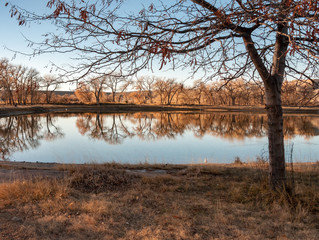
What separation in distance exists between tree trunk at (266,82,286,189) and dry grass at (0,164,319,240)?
41cm

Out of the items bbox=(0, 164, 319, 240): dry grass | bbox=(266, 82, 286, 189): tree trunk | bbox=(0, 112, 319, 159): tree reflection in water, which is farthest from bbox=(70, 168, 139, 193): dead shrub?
bbox=(0, 112, 319, 159): tree reflection in water

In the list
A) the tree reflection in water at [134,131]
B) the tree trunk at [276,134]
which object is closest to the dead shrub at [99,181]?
the tree trunk at [276,134]

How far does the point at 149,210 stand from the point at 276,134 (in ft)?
9.99

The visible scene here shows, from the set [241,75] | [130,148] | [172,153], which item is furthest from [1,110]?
[241,75]

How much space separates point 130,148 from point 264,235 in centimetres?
1314

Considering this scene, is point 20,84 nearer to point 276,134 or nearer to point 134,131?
point 134,131

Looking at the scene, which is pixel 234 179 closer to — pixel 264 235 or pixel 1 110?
pixel 264 235

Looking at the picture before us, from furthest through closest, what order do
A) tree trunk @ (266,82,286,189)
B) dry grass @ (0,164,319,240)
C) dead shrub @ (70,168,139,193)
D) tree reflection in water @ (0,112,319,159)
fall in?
tree reflection in water @ (0,112,319,159) → dead shrub @ (70,168,139,193) → tree trunk @ (266,82,286,189) → dry grass @ (0,164,319,240)

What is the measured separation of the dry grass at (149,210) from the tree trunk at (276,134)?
1.33 ft

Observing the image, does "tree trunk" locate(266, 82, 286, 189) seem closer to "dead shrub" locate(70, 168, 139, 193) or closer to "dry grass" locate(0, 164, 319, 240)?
"dry grass" locate(0, 164, 319, 240)

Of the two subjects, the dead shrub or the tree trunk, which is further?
the dead shrub

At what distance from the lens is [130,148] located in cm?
1614

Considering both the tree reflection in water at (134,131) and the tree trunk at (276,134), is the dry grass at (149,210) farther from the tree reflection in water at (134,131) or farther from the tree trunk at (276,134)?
the tree reflection in water at (134,131)

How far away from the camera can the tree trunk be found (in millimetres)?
4934
